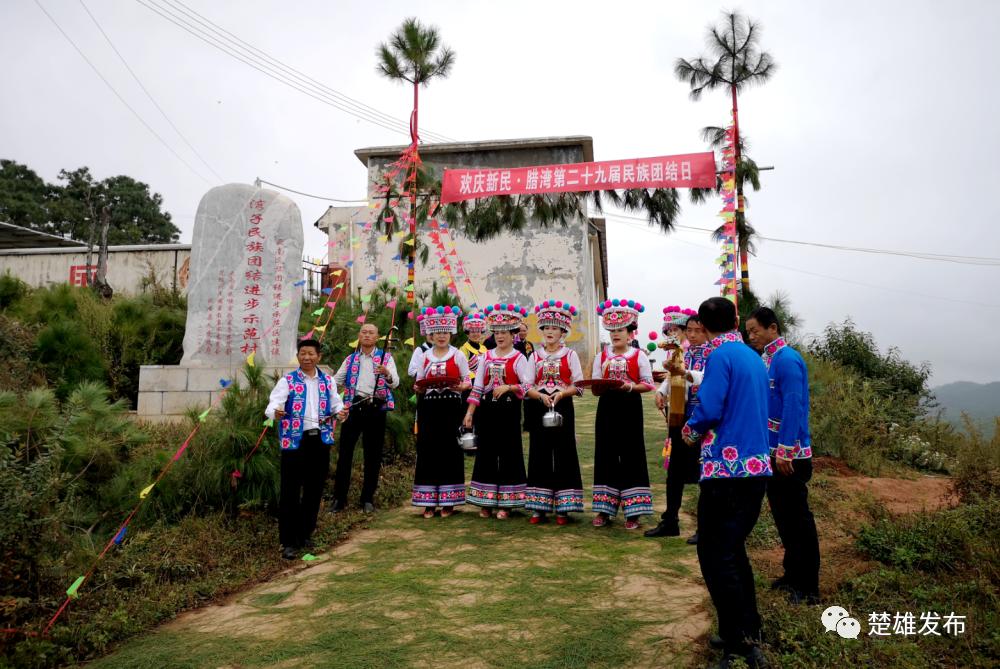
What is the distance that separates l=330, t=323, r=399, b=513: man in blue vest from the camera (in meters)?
6.34

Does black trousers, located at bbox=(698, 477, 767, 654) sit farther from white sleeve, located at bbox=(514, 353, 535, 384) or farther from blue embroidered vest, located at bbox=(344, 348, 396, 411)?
blue embroidered vest, located at bbox=(344, 348, 396, 411)

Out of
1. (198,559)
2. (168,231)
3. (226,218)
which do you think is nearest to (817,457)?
(198,559)

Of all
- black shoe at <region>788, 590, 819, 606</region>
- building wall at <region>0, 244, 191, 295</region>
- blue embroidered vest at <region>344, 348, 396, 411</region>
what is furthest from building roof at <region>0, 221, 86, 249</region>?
black shoe at <region>788, 590, 819, 606</region>

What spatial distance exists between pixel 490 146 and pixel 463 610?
51.9ft

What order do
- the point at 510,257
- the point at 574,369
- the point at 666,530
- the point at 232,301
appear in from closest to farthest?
the point at 666,530
the point at 574,369
the point at 232,301
the point at 510,257

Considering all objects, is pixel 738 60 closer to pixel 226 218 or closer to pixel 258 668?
pixel 226 218

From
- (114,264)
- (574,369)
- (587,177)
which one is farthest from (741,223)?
(114,264)

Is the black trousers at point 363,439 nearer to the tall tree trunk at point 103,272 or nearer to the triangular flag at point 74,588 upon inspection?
the triangular flag at point 74,588

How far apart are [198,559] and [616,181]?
24.4 ft

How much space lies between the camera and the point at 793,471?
3814mm

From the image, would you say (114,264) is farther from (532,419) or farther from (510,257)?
(532,419)

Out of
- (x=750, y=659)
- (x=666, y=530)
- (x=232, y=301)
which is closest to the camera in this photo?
(x=750, y=659)

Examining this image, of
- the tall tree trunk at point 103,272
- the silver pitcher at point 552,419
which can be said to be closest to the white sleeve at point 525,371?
the silver pitcher at point 552,419

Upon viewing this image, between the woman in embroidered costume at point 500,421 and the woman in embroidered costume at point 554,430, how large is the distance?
6.8 inches
